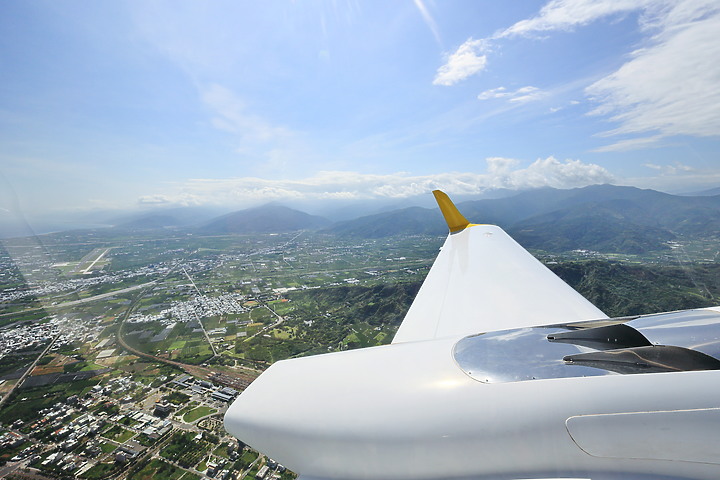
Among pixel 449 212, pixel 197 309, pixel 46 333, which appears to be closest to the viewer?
pixel 449 212

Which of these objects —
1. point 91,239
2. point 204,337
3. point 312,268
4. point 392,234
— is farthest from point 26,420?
point 392,234

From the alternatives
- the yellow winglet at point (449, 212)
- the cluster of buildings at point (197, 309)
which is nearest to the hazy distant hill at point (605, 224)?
the cluster of buildings at point (197, 309)

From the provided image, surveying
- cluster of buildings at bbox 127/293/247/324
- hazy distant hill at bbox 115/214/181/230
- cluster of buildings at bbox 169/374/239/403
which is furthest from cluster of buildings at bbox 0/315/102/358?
hazy distant hill at bbox 115/214/181/230

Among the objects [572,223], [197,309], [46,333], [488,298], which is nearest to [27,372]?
[46,333]

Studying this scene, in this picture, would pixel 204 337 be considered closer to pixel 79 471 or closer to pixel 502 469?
pixel 79 471

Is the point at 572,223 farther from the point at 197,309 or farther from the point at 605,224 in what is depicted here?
the point at 197,309

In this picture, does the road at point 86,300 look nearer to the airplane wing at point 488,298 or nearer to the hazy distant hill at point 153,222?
the airplane wing at point 488,298
